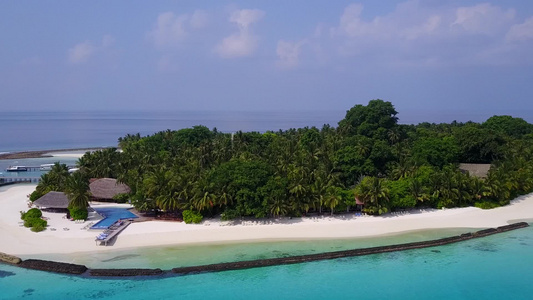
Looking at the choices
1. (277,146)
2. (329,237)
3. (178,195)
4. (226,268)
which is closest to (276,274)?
(226,268)

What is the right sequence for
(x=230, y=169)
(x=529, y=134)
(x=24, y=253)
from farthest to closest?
(x=529, y=134), (x=230, y=169), (x=24, y=253)

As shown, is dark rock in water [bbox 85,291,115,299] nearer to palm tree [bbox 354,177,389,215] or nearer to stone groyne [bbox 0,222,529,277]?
stone groyne [bbox 0,222,529,277]

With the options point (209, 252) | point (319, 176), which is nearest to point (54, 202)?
point (209, 252)

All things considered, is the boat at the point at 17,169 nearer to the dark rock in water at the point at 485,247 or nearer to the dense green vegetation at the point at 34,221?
the dense green vegetation at the point at 34,221

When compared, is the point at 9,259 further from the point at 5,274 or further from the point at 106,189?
the point at 106,189

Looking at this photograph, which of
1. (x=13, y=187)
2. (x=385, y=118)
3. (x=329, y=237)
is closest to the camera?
(x=329, y=237)

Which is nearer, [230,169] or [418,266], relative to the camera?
[418,266]

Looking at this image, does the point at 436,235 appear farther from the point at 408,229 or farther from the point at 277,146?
the point at 277,146

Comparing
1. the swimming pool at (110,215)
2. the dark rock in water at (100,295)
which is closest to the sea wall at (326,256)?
the dark rock in water at (100,295)
